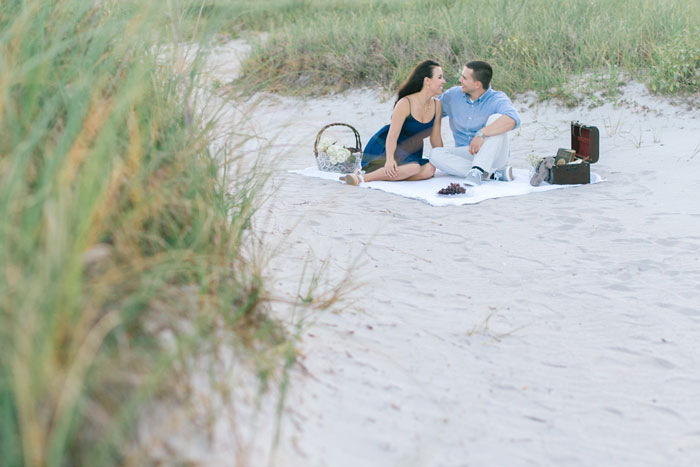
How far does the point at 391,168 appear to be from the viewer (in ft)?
20.2

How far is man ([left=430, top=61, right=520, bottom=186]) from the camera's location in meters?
→ 6.09

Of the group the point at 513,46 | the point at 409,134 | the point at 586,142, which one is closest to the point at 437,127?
the point at 409,134

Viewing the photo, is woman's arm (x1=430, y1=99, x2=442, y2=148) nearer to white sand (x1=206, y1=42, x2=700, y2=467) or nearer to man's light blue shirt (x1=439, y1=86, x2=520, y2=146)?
man's light blue shirt (x1=439, y1=86, x2=520, y2=146)

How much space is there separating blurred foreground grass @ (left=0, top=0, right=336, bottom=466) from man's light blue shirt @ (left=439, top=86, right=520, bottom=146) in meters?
3.87

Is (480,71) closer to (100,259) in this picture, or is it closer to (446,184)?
(446,184)

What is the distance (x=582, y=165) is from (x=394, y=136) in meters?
1.59

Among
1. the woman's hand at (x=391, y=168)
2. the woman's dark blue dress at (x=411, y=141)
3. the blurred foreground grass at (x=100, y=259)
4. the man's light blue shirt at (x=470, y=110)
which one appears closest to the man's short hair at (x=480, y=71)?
the man's light blue shirt at (x=470, y=110)

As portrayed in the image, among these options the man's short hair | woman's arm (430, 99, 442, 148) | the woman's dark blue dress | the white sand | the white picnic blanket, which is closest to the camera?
the white sand

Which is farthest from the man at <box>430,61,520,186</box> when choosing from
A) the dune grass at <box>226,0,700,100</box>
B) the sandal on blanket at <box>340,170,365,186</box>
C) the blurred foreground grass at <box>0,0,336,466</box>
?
the blurred foreground grass at <box>0,0,336,466</box>

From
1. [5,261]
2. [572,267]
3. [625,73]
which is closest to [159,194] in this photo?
[5,261]

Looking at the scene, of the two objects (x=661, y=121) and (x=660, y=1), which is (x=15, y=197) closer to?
(x=661, y=121)

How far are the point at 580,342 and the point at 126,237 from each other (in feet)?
6.63

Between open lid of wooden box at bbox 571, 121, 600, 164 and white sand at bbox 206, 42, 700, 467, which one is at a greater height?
open lid of wooden box at bbox 571, 121, 600, 164

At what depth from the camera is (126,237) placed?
1.92m
